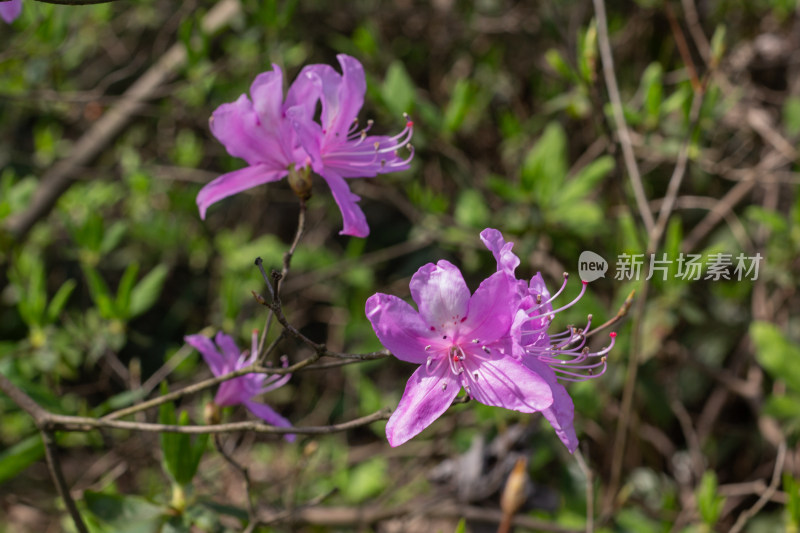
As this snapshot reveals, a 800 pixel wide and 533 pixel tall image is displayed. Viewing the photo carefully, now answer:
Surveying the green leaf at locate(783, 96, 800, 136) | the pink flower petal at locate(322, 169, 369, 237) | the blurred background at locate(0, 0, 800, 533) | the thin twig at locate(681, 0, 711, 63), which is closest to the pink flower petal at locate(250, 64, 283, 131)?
the pink flower petal at locate(322, 169, 369, 237)

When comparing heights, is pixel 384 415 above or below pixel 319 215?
above

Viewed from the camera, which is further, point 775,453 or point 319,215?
point 319,215

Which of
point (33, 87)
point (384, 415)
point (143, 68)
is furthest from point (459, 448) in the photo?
point (143, 68)

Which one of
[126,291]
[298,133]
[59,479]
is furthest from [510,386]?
[126,291]

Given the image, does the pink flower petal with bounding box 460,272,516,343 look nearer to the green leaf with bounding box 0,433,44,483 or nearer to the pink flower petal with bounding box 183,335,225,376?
the pink flower petal with bounding box 183,335,225,376

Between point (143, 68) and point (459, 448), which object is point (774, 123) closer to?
point (459, 448)

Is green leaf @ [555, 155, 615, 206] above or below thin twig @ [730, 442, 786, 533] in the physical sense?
above

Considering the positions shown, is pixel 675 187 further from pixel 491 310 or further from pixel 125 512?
pixel 125 512
